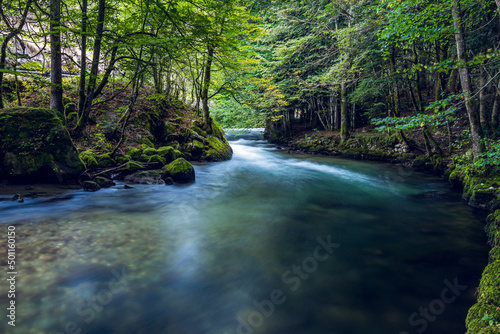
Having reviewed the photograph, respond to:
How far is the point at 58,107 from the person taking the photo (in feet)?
23.1

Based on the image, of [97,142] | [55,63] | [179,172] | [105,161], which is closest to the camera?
[55,63]

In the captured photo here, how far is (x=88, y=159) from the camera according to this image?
699 centimetres

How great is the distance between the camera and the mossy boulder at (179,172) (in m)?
7.93

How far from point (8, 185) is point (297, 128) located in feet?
71.5

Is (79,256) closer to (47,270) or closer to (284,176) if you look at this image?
(47,270)

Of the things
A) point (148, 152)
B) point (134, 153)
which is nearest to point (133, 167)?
point (134, 153)

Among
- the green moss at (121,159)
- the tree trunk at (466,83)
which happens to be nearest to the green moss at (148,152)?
the green moss at (121,159)

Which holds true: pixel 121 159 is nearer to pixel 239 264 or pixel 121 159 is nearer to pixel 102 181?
pixel 102 181

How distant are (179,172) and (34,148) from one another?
3758 millimetres

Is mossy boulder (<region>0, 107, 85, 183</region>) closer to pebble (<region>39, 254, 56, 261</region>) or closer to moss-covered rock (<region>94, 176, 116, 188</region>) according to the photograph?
moss-covered rock (<region>94, 176, 116, 188</region>)

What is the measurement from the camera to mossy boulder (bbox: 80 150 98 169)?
6961 mm

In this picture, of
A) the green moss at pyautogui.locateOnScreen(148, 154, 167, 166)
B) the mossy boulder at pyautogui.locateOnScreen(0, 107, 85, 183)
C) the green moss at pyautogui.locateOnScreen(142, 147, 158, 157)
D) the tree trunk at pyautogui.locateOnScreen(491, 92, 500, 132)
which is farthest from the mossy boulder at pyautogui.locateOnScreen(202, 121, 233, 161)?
the tree trunk at pyautogui.locateOnScreen(491, 92, 500, 132)

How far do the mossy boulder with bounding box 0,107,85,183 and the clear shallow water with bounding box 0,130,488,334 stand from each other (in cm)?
96

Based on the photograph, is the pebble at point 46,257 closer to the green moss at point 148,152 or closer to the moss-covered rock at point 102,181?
the moss-covered rock at point 102,181
